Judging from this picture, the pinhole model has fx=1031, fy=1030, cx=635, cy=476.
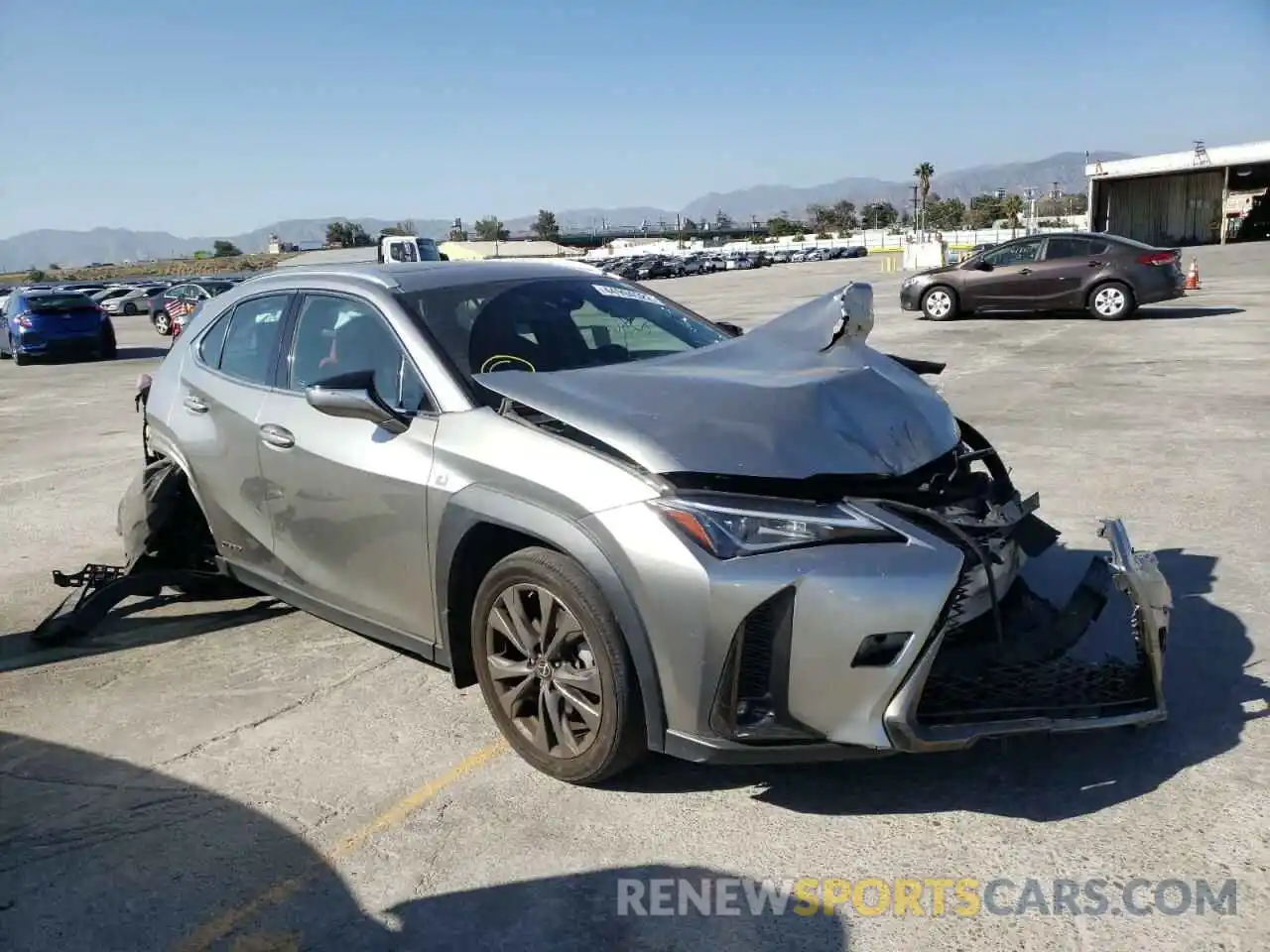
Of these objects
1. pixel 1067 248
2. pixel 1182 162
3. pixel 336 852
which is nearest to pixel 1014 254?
pixel 1067 248

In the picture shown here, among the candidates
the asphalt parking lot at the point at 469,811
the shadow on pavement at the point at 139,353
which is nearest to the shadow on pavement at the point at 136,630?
the asphalt parking lot at the point at 469,811

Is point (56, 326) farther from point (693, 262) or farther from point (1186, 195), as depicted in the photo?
point (1186, 195)

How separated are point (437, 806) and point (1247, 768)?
2.54m

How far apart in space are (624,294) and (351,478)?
1560 millimetres

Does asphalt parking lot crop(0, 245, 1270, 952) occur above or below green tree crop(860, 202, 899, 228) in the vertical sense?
below

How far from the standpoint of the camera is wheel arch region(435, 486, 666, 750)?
9.75 feet

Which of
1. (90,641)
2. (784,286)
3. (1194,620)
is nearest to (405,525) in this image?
(90,641)

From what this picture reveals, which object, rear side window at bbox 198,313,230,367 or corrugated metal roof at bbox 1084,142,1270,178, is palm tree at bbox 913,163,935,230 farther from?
rear side window at bbox 198,313,230,367

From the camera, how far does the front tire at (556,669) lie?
10.0 ft

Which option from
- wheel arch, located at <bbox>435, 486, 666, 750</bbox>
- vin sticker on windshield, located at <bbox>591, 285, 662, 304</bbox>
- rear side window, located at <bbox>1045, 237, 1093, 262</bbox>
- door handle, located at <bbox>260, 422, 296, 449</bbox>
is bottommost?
wheel arch, located at <bbox>435, 486, 666, 750</bbox>

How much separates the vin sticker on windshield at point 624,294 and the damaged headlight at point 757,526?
6.29 ft

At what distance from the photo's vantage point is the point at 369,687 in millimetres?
4207

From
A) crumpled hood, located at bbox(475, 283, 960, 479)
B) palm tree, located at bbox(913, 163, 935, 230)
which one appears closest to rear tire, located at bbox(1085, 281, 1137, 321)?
crumpled hood, located at bbox(475, 283, 960, 479)

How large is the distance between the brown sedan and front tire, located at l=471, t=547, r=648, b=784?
53.8 feet
